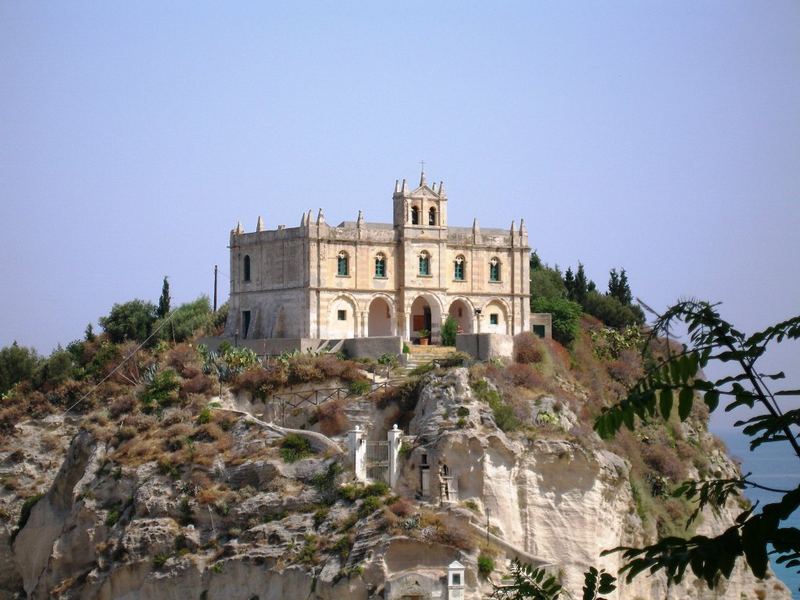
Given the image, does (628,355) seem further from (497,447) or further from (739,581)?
(497,447)

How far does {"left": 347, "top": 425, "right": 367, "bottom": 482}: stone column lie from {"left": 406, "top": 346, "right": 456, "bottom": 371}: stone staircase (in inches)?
286

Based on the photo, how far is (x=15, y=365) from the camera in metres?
67.8

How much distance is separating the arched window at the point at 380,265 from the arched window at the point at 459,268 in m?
3.29

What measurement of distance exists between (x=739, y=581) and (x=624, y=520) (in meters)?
6.97

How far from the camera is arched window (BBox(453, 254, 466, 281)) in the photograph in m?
62.9

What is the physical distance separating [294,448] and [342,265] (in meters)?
11.9

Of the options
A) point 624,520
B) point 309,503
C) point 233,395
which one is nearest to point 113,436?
point 233,395

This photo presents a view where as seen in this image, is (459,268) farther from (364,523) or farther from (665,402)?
(665,402)

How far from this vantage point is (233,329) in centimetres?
6225

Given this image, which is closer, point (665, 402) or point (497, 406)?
point (665, 402)

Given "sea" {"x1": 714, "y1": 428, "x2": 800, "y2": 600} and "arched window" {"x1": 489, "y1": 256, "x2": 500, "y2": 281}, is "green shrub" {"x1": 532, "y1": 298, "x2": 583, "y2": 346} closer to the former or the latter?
"arched window" {"x1": 489, "y1": 256, "x2": 500, "y2": 281}

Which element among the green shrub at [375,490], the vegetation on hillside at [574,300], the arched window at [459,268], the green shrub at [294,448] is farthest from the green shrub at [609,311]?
the green shrub at [375,490]

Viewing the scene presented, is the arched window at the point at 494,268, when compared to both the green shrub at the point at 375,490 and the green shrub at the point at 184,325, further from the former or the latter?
the green shrub at the point at 375,490

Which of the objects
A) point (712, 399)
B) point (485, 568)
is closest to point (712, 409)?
point (712, 399)
